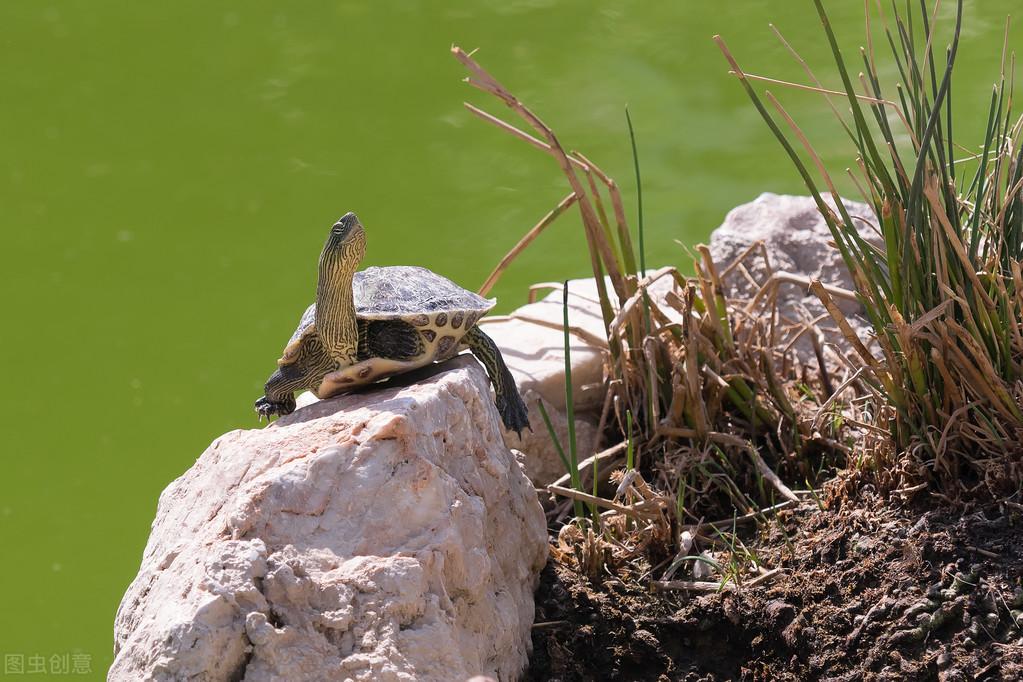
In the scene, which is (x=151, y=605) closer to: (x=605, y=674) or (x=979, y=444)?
(x=605, y=674)

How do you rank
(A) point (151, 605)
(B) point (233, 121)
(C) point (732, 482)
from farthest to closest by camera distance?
(B) point (233, 121), (C) point (732, 482), (A) point (151, 605)

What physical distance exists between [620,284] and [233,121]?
2.00 metres

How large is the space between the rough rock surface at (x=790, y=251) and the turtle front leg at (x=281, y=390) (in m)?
0.97

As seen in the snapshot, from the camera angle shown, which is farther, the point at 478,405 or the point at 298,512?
the point at 478,405

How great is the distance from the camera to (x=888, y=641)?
A: 1.28 metres

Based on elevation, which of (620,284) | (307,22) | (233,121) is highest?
(307,22)

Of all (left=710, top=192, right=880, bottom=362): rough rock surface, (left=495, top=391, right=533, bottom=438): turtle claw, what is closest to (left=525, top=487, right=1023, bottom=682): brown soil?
(left=495, top=391, right=533, bottom=438): turtle claw

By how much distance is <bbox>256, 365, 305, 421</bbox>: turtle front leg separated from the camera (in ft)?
4.85

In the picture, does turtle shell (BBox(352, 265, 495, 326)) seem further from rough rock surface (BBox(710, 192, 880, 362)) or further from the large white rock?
rough rock surface (BBox(710, 192, 880, 362))

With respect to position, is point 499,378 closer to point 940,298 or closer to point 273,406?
point 273,406

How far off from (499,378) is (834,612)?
555 mm

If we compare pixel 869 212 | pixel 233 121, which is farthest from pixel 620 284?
pixel 233 121

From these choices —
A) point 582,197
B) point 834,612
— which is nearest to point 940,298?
point 834,612

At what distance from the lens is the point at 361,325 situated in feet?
4.66
